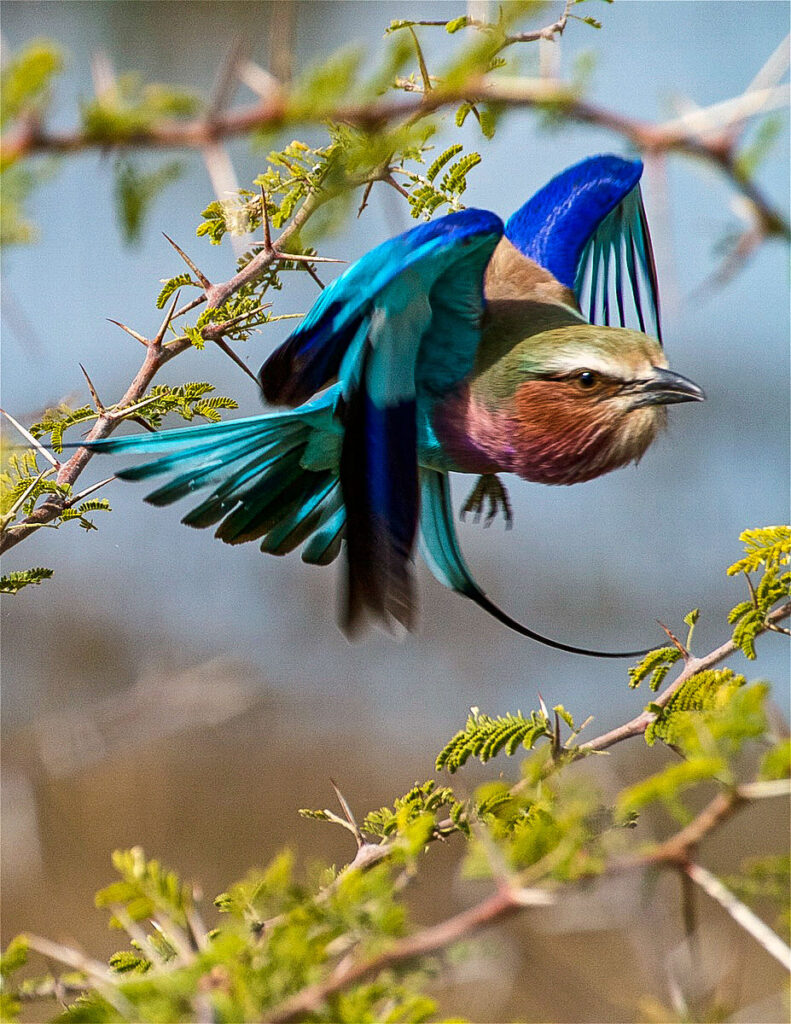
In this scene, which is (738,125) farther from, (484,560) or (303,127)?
(484,560)

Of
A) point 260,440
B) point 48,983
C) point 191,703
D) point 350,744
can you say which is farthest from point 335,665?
point 48,983

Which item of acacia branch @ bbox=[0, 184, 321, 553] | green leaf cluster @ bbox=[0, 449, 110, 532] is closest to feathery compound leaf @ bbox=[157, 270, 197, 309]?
acacia branch @ bbox=[0, 184, 321, 553]

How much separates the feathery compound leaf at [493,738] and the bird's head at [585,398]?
1.55 ft

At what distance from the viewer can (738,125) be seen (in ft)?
1.69

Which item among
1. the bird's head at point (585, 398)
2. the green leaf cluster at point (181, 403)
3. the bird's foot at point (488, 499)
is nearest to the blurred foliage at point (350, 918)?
the green leaf cluster at point (181, 403)

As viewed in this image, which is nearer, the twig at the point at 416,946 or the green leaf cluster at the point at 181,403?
the twig at the point at 416,946

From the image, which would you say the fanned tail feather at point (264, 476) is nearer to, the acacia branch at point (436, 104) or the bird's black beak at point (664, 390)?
the bird's black beak at point (664, 390)

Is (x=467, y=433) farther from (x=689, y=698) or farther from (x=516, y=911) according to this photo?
(x=516, y=911)

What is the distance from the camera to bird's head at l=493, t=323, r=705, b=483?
51.1 inches

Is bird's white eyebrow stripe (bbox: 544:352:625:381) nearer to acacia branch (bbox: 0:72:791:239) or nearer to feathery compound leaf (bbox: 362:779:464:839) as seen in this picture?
feathery compound leaf (bbox: 362:779:464:839)

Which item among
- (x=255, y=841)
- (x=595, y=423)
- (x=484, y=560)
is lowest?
(x=255, y=841)

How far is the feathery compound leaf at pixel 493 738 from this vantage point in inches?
38.2

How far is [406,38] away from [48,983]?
58cm

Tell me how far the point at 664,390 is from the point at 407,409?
0.30 meters
